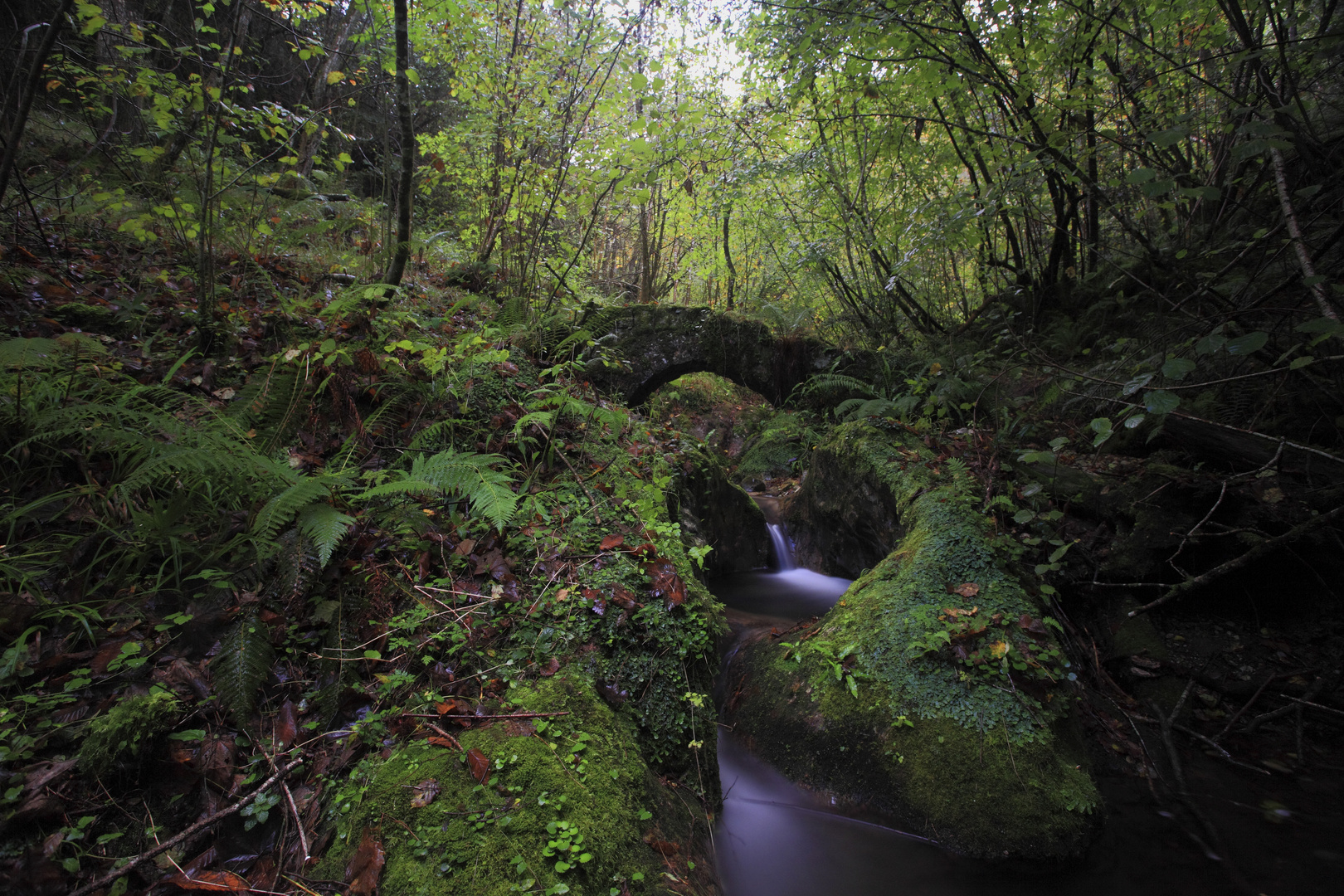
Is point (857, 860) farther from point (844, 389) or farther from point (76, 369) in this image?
point (844, 389)

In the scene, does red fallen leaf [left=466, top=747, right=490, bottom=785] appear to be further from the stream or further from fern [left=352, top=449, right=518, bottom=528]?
the stream

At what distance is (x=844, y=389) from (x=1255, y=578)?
170 inches

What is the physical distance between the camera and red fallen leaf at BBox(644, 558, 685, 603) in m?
2.97

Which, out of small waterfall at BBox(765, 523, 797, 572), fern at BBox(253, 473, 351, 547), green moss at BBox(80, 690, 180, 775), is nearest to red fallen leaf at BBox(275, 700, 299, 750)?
green moss at BBox(80, 690, 180, 775)

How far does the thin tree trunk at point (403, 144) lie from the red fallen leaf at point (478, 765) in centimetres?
395

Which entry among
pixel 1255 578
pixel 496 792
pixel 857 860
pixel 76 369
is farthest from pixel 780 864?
pixel 76 369

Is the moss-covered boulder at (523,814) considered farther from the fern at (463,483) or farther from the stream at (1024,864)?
the fern at (463,483)

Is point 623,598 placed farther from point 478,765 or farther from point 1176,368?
point 1176,368

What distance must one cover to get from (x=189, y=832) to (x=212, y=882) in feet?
0.71

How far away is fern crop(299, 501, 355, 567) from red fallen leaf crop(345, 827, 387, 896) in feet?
3.54

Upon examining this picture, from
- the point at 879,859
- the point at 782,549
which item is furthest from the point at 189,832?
the point at 782,549

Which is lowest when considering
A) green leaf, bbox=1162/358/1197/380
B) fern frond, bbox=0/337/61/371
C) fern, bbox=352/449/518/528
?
fern, bbox=352/449/518/528

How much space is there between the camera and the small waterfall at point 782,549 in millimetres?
6793

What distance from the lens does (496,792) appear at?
1843 millimetres
